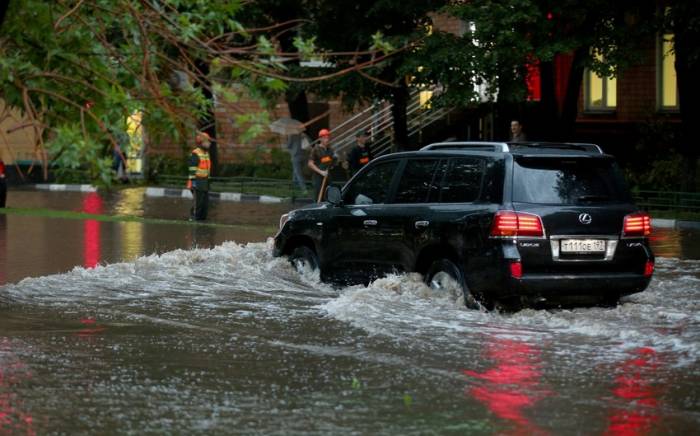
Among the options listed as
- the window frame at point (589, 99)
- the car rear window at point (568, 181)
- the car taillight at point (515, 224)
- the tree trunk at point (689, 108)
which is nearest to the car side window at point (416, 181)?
the car rear window at point (568, 181)

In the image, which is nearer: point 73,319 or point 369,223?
point 73,319

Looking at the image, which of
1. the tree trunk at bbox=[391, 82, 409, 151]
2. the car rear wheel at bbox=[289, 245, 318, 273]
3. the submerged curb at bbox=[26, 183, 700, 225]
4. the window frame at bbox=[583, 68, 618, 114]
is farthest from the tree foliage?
the window frame at bbox=[583, 68, 618, 114]

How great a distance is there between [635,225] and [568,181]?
74 cm

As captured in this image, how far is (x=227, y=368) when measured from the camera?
9805mm

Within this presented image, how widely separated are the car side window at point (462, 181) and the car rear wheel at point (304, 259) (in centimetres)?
238

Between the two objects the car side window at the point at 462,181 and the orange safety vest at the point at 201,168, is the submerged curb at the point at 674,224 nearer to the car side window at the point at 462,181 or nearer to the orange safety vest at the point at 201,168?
the orange safety vest at the point at 201,168

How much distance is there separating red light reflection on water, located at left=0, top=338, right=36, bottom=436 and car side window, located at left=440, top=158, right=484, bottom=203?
4.25m

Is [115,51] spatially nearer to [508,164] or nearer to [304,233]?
[508,164]

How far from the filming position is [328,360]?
10141 mm

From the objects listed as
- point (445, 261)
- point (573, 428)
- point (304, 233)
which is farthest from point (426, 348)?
point (304, 233)

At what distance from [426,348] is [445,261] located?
2.07 metres

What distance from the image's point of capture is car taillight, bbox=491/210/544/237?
1181cm

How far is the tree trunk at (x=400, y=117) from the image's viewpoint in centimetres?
3484

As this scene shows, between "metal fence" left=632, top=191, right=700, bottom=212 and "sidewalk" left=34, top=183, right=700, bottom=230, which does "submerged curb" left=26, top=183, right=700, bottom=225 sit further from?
"metal fence" left=632, top=191, right=700, bottom=212
